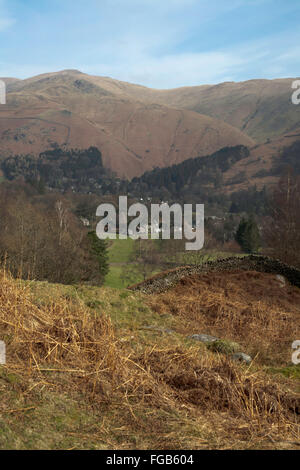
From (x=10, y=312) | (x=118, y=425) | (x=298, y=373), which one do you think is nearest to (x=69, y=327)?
(x=10, y=312)

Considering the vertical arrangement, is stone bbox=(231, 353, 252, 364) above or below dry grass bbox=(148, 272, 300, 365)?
above

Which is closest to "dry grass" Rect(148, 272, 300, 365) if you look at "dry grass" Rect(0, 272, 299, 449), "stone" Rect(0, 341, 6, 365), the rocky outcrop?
the rocky outcrop

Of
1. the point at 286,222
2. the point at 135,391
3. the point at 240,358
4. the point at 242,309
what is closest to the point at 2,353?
the point at 135,391

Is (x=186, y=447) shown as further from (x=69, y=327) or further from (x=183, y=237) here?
(x=183, y=237)

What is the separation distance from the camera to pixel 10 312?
5328mm

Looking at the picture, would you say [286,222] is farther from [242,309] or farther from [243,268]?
[242,309]

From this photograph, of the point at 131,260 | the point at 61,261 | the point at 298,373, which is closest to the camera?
the point at 298,373

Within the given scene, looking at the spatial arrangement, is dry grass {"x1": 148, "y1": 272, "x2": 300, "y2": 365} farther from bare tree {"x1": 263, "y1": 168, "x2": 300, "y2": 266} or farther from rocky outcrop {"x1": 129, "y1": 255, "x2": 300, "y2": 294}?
bare tree {"x1": 263, "y1": 168, "x2": 300, "y2": 266}

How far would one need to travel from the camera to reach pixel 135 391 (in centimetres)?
381

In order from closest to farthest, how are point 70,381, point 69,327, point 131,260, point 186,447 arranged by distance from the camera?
point 186,447, point 70,381, point 69,327, point 131,260

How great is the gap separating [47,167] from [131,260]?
5611 inches

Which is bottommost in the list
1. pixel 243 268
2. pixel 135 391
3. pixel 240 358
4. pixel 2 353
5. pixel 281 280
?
pixel 281 280

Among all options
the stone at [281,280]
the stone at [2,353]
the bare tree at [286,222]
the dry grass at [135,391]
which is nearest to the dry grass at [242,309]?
the stone at [281,280]

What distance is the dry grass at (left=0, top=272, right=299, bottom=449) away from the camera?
10.2ft
